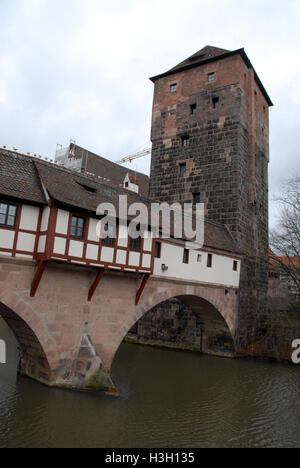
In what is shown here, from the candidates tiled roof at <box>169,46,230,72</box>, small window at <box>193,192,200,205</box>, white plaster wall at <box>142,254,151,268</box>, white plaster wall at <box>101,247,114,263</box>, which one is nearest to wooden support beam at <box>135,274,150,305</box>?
white plaster wall at <box>142,254,151,268</box>

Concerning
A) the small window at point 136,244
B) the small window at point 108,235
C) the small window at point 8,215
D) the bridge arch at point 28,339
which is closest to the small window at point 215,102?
the small window at point 136,244

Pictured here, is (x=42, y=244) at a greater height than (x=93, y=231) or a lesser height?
lesser

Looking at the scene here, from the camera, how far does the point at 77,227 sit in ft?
36.6

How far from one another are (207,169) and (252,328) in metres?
9.15

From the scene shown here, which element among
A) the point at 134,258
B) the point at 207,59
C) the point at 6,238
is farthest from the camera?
the point at 207,59

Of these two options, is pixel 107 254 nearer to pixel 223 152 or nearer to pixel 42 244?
pixel 42 244

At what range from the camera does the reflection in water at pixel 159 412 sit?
8172 millimetres

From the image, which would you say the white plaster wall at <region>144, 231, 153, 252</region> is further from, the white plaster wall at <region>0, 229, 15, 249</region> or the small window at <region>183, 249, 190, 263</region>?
the white plaster wall at <region>0, 229, 15, 249</region>

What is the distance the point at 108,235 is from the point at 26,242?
2.56 meters

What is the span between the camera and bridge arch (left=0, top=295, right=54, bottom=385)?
405 inches

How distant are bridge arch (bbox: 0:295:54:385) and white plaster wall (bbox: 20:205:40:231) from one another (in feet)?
6.33

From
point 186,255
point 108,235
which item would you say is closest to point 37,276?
point 108,235

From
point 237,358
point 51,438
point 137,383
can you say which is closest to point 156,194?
point 237,358
